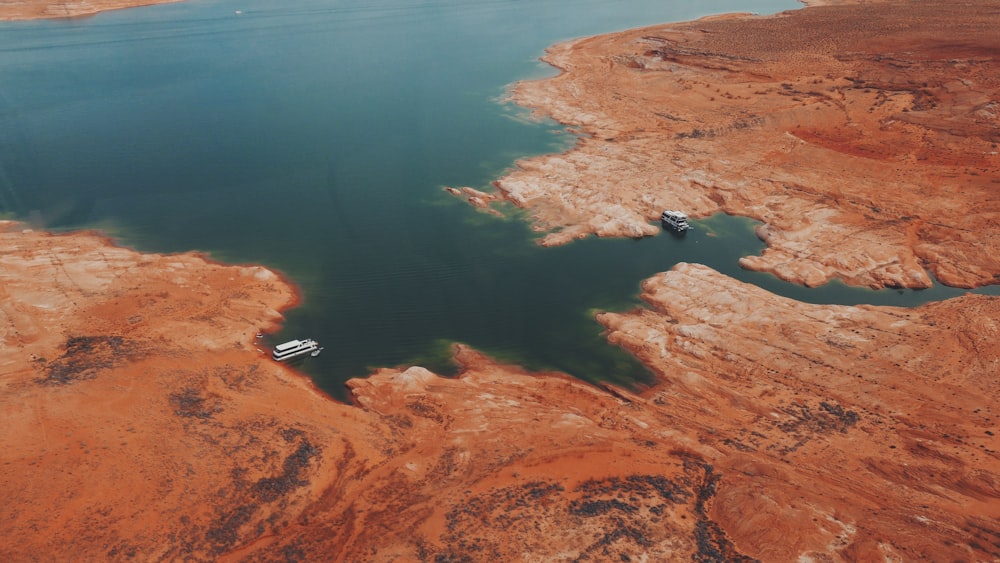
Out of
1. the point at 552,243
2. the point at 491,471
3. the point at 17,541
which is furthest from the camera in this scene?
the point at 552,243

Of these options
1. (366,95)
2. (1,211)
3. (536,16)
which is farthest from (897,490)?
(536,16)

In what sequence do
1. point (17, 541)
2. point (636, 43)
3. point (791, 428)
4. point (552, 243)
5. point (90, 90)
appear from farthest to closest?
1. point (636, 43)
2. point (90, 90)
3. point (552, 243)
4. point (791, 428)
5. point (17, 541)

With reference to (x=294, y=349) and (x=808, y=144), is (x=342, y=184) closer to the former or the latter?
(x=294, y=349)

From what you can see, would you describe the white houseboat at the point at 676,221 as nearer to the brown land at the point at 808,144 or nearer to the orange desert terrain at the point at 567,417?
the brown land at the point at 808,144

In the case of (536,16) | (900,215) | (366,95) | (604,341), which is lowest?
(604,341)

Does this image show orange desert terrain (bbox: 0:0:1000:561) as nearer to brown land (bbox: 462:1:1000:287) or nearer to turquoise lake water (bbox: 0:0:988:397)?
brown land (bbox: 462:1:1000:287)

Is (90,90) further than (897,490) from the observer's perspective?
Yes

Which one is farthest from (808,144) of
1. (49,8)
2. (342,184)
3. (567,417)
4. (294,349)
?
(49,8)

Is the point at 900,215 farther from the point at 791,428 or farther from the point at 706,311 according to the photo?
the point at 791,428
